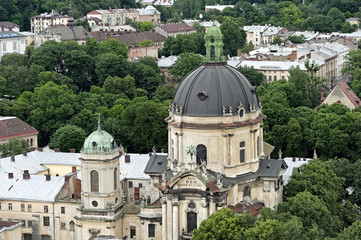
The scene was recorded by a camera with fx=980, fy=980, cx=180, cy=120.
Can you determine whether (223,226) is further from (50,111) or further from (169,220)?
(50,111)

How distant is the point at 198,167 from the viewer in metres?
91.0

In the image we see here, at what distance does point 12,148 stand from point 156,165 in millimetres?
33416

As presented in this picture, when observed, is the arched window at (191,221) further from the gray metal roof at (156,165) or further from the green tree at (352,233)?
the green tree at (352,233)

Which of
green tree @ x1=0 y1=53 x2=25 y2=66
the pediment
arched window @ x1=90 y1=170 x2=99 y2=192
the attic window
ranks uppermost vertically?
the attic window

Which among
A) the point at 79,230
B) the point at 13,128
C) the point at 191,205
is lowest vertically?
the point at 79,230

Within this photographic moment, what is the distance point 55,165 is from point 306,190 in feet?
113

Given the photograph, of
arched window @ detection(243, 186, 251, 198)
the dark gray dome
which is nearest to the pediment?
the dark gray dome

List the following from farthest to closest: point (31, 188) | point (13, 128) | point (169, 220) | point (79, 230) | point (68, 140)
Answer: point (13, 128) → point (68, 140) → point (31, 188) → point (79, 230) → point (169, 220)

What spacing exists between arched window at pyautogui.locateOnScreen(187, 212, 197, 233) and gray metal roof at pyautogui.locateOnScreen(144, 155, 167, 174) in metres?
8.55

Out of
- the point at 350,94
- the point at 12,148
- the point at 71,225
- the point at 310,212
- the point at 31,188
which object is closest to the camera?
the point at 310,212

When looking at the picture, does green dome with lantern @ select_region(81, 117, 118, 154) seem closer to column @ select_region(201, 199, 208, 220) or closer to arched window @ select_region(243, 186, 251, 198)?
column @ select_region(201, 199, 208, 220)

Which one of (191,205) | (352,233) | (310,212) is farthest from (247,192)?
(352,233)

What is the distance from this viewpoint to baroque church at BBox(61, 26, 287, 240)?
9194 centimetres

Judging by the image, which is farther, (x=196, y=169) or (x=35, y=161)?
(x=35, y=161)
